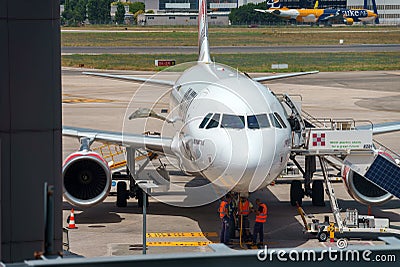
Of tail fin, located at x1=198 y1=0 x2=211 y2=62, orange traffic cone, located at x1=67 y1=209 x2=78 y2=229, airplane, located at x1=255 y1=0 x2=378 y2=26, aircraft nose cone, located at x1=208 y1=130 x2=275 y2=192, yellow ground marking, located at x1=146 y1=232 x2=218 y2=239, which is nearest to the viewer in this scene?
aircraft nose cone, located at x1=208 y1=130 x2=275 y2=192

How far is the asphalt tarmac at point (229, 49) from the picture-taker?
336 ft

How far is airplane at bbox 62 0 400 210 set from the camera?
21406 millimetres

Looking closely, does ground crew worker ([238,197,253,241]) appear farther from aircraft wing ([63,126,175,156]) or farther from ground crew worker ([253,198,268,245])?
aircraft wing ([63,126,175,156])

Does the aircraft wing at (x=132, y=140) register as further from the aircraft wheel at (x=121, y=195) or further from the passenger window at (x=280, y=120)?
the passenger window at (x=280, y=120)

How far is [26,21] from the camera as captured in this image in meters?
10.8

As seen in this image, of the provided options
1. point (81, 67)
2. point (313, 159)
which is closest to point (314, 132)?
point (313, 159)

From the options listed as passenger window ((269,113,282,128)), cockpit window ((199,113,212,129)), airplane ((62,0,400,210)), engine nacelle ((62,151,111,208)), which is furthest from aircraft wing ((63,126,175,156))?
passenger window ((269,113,282,128))

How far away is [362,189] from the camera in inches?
1032

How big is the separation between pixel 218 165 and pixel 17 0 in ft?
37.6

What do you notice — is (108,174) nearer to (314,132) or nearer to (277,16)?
(314,132)

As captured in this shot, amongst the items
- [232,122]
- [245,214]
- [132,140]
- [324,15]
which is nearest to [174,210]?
[132,140]

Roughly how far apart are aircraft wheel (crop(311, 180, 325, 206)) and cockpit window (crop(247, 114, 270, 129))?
21.0ft

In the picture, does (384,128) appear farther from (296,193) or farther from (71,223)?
(71,223)

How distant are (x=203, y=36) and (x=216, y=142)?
16.4 meters
